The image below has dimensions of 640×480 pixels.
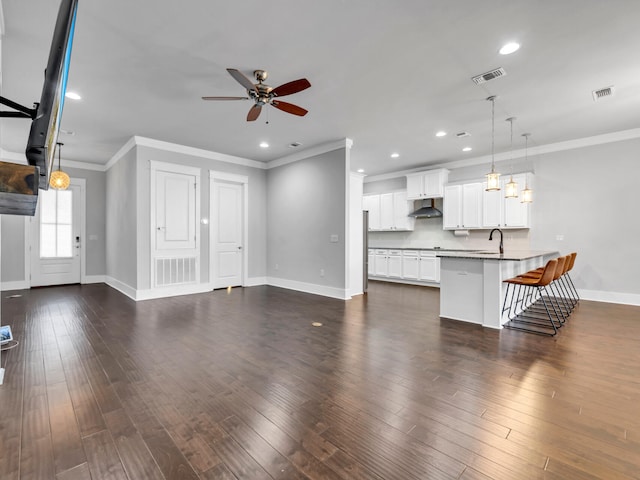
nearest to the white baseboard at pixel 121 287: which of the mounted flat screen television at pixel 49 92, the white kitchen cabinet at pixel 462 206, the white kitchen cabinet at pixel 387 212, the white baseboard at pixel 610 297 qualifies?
the mounted flat screen television at pixel 49 92

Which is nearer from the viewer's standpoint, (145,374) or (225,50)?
(145,374)

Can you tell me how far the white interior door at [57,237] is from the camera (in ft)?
22.7


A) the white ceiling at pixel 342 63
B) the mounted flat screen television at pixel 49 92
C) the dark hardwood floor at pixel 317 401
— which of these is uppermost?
the white ceiling at pixel 342 63

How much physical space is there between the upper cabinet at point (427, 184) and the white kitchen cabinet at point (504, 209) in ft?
3.38

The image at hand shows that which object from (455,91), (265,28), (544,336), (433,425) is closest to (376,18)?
(265,28)

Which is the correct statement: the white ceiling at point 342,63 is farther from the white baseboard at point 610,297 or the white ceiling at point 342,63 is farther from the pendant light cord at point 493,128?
the white baseboard at point 610,297

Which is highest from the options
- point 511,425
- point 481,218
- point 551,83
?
point 551,83

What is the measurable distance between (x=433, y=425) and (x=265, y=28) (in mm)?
3341

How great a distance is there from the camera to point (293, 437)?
1766 millimetres

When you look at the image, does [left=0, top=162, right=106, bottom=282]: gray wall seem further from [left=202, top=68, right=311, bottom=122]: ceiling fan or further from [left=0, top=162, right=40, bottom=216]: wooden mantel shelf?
[left=0, top=162, right=40, bottom=216]: wooden mantel shelf

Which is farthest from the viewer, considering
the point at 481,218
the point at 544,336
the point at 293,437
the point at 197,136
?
the point at 481,218

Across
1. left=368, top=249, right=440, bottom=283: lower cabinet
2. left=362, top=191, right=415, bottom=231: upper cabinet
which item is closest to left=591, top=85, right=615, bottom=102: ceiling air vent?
left=368, top=249, right=440, bottom=283: lower cabinet

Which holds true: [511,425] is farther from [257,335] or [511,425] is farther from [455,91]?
[455,91]

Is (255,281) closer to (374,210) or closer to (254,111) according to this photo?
(374,210)
